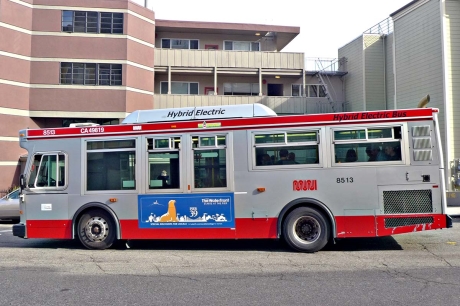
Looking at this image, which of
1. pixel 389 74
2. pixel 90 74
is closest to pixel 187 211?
pixel 90 74

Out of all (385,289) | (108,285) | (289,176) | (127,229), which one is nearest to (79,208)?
(127,229)

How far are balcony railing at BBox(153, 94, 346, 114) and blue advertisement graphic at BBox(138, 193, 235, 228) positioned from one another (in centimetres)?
1758

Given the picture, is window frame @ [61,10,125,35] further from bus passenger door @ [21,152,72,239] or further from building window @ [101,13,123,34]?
bus passenger door @ [21,152,72,239]

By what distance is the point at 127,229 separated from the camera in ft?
33.3

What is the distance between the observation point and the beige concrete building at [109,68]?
25312 millimetres

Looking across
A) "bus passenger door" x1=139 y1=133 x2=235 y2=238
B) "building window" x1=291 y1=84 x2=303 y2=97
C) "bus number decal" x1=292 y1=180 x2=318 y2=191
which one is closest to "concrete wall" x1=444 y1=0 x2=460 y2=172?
"building window" x1=291 y1=84 x2=303 y2=97

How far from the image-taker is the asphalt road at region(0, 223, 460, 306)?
639 cm

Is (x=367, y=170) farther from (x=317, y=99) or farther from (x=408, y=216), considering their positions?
(x=317, y=99)

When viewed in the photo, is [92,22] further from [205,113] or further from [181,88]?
[205,113]

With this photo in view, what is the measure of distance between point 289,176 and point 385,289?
3.40 m

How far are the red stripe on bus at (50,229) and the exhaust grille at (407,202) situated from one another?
22.3 feet

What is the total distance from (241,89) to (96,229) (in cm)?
2062

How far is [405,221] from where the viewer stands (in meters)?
9.19

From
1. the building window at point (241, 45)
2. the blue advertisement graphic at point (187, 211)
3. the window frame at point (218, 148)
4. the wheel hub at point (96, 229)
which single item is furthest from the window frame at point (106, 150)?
the building window at point (241, 45)
